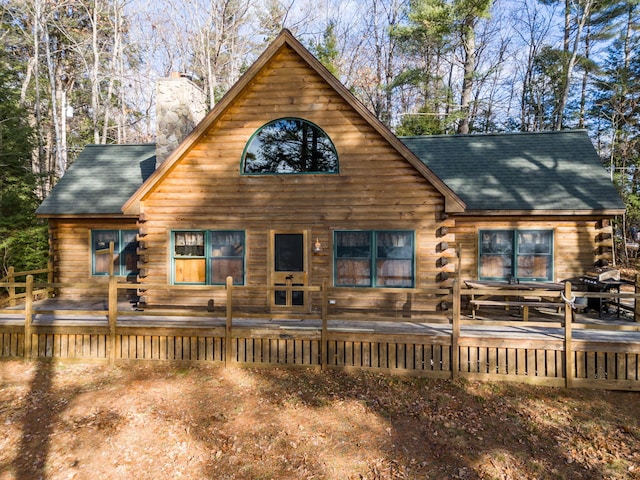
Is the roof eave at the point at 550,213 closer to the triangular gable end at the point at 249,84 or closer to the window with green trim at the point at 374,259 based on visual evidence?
the triangular gable end at the point at 249,84

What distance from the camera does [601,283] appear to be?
27.5ft

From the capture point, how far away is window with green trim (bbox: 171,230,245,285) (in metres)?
9.05

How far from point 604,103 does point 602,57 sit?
317 cm

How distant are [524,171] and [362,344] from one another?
7813 millimetres

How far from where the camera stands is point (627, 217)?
2158cm

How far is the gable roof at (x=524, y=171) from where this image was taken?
376 inches

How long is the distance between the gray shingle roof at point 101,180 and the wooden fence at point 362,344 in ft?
12.8

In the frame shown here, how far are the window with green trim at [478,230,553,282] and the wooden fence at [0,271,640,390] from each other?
2007 mm

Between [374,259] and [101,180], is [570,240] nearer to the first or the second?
[374,259]

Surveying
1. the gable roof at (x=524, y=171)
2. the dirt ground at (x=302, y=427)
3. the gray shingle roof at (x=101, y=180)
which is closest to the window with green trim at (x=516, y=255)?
the gable roof at (x=524, y=171)

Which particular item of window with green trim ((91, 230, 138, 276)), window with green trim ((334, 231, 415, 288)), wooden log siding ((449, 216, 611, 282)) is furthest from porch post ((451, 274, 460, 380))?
window with green trim ((91, 230, 138, 276))

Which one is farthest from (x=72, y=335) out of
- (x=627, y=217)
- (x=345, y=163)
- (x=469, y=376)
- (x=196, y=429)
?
(x=627, y=217)

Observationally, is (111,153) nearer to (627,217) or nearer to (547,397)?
(547,397)

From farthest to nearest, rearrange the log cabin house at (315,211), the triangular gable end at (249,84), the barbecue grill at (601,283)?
the log cabin house at (315,211) < the barbecue grill at (601,283) < the triangular gable end at (249,84)
